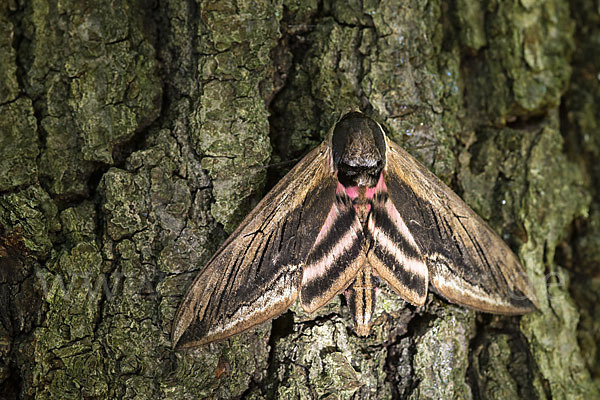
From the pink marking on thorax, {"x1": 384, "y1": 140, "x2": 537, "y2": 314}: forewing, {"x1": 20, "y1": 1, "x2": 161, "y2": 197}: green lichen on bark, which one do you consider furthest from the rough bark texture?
the pink marking on thorax

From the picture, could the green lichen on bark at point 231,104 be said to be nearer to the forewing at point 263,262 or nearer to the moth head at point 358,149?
the forewing at point 263,262

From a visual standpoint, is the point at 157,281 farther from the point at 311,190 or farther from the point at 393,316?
the point at 393,316

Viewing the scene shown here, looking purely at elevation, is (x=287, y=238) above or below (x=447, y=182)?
below

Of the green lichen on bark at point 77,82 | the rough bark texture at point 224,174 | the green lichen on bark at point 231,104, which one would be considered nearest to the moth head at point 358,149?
the rough bark texture at point 224,174

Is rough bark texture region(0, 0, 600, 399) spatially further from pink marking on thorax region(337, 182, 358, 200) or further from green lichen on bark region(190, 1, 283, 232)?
pink marking on thorax region(337, 182, 358, 200)

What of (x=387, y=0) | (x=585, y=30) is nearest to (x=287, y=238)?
(x=387, y=0)

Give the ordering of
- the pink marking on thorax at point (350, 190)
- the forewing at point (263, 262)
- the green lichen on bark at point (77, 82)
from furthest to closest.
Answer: the pink marking on thorax at point (350, 190)
the green lichen on bark at point (77, 82)
the forewing at point (263, 262)
